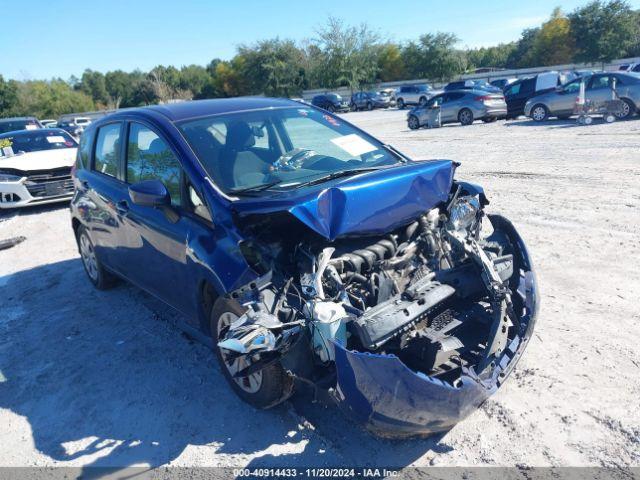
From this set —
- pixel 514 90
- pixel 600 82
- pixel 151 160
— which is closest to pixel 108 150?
pixel 151 160

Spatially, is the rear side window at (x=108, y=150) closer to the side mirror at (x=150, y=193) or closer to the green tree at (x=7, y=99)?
the side mirror at (x=150, y=193)

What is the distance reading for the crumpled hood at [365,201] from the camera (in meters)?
2.97

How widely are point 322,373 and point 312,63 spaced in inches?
2634

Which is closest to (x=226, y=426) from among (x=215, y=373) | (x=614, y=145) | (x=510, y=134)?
(x=215, y=373)

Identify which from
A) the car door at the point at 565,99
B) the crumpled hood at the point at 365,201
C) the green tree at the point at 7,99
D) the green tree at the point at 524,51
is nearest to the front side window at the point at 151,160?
the crumpled hood at the point at 365,201

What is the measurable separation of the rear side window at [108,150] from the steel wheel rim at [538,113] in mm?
16563

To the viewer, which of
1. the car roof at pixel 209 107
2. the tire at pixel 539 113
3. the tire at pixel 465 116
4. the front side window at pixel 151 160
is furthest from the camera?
the tire at pixel 465 116

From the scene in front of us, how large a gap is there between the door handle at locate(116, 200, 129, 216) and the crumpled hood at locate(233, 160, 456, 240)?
5.40ft

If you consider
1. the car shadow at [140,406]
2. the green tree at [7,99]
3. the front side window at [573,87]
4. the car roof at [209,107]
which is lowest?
the car shadow at [140,406]

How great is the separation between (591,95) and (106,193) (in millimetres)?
15961

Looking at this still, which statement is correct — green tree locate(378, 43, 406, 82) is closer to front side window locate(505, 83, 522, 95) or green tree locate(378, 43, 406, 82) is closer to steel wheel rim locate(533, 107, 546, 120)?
front side window locate(505, 83, 522, 95)

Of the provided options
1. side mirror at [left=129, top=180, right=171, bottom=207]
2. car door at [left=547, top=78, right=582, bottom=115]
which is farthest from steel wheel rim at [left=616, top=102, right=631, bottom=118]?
side mirror at [left=129, top=180, right=171, bottom=207]

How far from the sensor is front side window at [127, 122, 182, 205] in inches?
152

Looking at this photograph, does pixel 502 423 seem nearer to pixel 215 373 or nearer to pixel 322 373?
pixel 322 373
